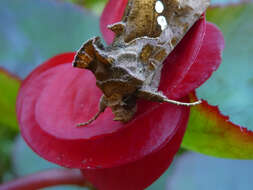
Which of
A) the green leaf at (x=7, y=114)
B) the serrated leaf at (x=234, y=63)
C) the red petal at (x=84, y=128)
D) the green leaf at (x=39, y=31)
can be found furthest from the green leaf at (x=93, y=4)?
the red petal at (x=84, y=128)

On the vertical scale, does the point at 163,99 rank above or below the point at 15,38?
above

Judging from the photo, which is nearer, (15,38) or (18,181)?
(18,181)

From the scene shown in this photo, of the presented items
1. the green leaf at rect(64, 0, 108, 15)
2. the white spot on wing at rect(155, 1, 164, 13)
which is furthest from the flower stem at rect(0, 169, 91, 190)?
the green leaf at rect(64, 0, 108, 15)

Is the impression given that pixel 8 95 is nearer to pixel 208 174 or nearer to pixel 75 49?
pixel 75 49

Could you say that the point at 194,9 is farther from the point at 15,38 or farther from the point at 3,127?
the point at 3,127

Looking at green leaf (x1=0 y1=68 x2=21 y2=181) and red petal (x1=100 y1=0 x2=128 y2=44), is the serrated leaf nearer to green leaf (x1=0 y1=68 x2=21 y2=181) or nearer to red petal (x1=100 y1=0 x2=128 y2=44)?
red petal (x1=100 y1=0 x2=128 y2=44)

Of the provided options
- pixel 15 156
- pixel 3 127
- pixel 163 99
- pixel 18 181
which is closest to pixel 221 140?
pixel 163 99

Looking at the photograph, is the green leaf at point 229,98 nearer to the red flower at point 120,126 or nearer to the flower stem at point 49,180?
the red flower at point 120,126
